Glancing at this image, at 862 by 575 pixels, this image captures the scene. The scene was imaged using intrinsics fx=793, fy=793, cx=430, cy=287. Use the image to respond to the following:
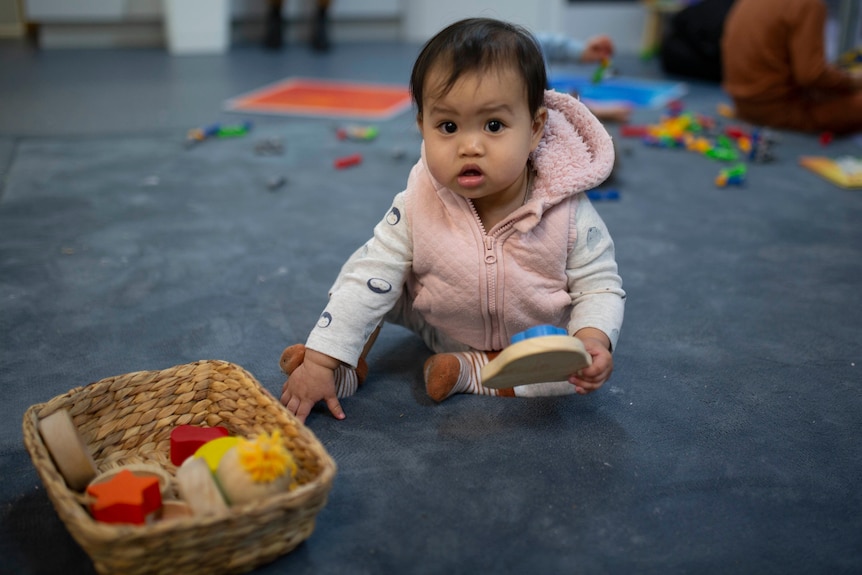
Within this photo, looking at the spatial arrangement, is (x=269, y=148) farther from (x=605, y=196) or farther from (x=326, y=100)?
(x=605, y=196)

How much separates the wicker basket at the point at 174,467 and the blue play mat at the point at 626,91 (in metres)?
2.07

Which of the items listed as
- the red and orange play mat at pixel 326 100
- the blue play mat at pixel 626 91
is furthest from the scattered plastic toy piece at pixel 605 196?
the blue play mat at pixel 626 91

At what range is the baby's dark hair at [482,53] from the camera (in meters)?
0.82

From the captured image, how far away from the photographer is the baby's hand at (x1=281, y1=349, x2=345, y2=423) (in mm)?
892

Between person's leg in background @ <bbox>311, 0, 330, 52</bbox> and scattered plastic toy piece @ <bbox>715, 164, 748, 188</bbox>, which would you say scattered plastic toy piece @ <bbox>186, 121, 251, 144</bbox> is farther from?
person's leg in background @ <bbox>311, 0, 330, 52</bbox>

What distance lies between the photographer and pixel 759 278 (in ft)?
4.40

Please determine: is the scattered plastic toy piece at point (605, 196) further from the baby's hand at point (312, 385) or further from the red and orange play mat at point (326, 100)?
the baby's hand at point (312, 385)

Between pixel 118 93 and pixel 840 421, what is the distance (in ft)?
8.12

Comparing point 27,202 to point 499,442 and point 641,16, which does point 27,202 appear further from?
point 641,16

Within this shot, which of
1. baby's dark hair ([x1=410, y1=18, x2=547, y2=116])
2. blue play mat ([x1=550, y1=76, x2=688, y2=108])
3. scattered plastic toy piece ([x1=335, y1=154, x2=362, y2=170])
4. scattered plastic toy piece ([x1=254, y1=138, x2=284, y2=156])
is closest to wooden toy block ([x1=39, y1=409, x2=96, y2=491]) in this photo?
baby's dark hair ([x1=410, y1=18, x2=547, y2=116])

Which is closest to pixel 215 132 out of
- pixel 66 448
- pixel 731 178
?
pixel 731 178

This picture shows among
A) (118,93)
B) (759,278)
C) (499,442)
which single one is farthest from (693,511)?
(118,93)

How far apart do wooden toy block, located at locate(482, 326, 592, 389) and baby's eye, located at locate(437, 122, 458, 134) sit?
25 cm

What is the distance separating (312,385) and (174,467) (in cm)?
17
